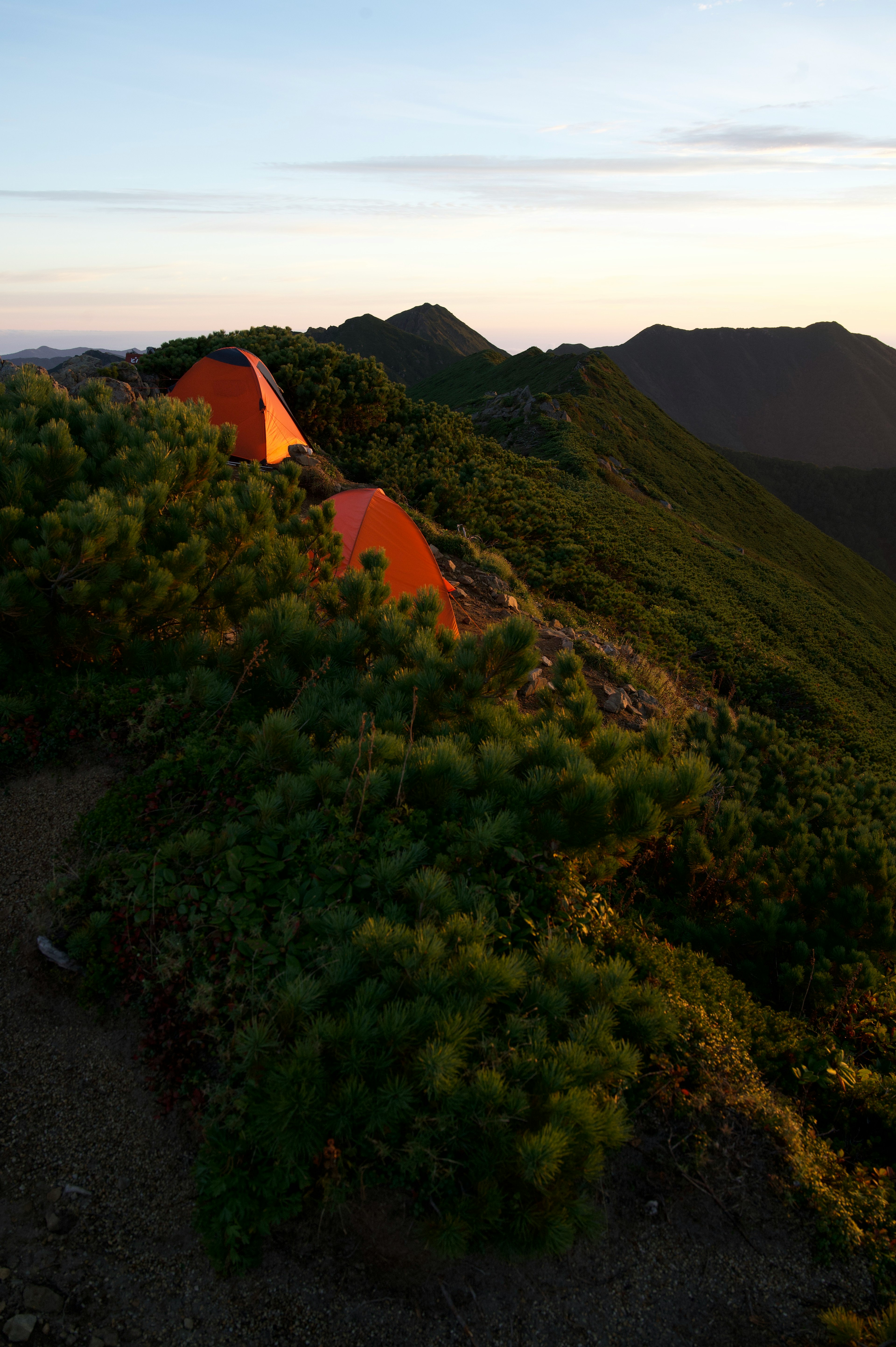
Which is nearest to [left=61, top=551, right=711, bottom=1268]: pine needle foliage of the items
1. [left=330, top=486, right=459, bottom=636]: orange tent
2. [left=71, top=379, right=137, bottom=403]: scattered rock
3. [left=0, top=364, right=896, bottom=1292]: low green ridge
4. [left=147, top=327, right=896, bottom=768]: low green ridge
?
[left=0, top=364, right=896, bottom=1292]: low green ridge

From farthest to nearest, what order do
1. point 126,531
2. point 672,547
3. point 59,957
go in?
point 672,547 → point 126,531 → point 59,957

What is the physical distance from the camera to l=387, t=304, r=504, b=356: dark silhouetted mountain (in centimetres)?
17025

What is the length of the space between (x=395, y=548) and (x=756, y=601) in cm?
2548

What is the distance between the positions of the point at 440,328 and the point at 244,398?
177551 millimetres

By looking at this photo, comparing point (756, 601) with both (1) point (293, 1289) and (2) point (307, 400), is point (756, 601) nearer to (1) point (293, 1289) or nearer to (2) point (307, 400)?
(2) point (307, 400)

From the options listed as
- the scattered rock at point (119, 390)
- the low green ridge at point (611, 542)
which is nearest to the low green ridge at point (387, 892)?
the scattered rock at point (119, 390)

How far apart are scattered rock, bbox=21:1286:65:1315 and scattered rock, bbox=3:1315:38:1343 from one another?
5 cm

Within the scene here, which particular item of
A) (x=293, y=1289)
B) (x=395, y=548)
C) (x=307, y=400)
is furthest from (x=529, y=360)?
(x=293, y=1289)

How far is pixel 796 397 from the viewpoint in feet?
607

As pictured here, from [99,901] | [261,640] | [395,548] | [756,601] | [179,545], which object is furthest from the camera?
[756,601]

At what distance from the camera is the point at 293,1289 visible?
343 centimetres

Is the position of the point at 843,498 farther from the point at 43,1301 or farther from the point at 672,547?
the point at 43,1301

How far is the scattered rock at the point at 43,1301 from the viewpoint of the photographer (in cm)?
328

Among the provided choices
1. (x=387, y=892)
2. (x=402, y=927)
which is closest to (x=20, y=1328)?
(x=402, y=927)
